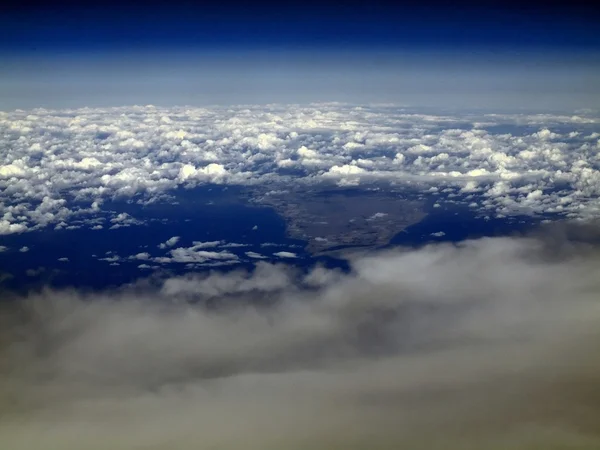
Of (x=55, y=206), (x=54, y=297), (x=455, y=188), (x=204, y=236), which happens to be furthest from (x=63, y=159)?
(x=455, y=188)

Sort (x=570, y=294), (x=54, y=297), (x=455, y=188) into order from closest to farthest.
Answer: (x=54, y=297) → (x=570, y=294) → (x=455, y=188)

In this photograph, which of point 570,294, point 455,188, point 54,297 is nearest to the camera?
point 54,297

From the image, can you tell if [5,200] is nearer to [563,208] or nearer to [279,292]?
[279,292]

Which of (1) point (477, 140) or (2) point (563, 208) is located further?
(1) point (477, 140)

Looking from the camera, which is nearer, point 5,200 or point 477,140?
point 5,200

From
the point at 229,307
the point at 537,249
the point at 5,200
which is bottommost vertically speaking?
the point at 229,307

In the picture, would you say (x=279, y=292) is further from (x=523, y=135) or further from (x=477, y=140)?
(x=523, y=135)

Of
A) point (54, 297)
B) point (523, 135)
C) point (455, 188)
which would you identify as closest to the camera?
point (54, 297)

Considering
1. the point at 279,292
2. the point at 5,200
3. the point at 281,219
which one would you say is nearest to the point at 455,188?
the point at 281,219

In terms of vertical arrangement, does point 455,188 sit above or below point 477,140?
below
